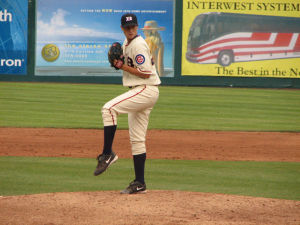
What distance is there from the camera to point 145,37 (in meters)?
21.5

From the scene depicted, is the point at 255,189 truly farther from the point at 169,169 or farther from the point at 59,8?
the point at 59,8

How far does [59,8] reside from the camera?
22.0 meters

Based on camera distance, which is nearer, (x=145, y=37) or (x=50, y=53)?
(x=145, y=37)

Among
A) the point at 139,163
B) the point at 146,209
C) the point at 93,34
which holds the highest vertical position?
Result: the point at 93,34

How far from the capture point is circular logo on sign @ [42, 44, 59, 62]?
21656mm

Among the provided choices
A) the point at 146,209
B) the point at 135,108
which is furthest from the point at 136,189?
the point at 135,108

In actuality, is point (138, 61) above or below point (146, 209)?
above

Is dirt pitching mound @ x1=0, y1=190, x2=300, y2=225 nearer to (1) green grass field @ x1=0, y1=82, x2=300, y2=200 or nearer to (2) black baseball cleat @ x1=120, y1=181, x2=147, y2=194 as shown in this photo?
(2) black baseball cleat @ x1=120, y1=181, x2=147, y2=194

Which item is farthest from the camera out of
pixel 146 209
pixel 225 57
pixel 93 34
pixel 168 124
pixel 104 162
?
pixel 93 34

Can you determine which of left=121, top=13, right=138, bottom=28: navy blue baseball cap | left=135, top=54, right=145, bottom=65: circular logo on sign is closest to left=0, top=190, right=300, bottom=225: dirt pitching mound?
left=135, top=54, right=145, bottom=65: circular logo on sign

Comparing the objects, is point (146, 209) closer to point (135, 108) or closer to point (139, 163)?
point (139, 163)

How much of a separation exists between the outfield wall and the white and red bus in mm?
37

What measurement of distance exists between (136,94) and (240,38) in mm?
16356

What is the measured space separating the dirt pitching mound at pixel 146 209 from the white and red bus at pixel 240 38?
620 inches
